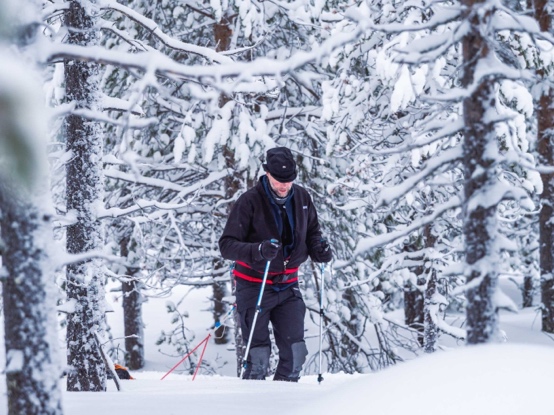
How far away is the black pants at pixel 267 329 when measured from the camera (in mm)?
6449

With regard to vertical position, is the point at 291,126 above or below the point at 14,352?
above

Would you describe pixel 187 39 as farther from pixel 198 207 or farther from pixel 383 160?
pixel 383 160

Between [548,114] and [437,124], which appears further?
[548,114]

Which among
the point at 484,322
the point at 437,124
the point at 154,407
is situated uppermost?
the point at 437,124

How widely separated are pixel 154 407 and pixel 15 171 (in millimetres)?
1841

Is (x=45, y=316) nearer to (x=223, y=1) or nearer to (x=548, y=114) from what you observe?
(x=223, y=1)

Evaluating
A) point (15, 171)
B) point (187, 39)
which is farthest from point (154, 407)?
point (187, 39)

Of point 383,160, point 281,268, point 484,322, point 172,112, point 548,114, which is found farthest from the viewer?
point 548,114

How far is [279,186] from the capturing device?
6242 millimetres

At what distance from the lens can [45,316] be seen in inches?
119

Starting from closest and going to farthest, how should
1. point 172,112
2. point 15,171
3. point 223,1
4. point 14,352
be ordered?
point 15,171 → point 14,352 → point 223,1 → point 172,112

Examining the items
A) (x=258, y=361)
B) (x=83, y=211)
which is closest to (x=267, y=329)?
(x=258, y=361)

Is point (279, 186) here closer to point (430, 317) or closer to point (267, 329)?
point (267, 329)

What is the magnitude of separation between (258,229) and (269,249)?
506mm
